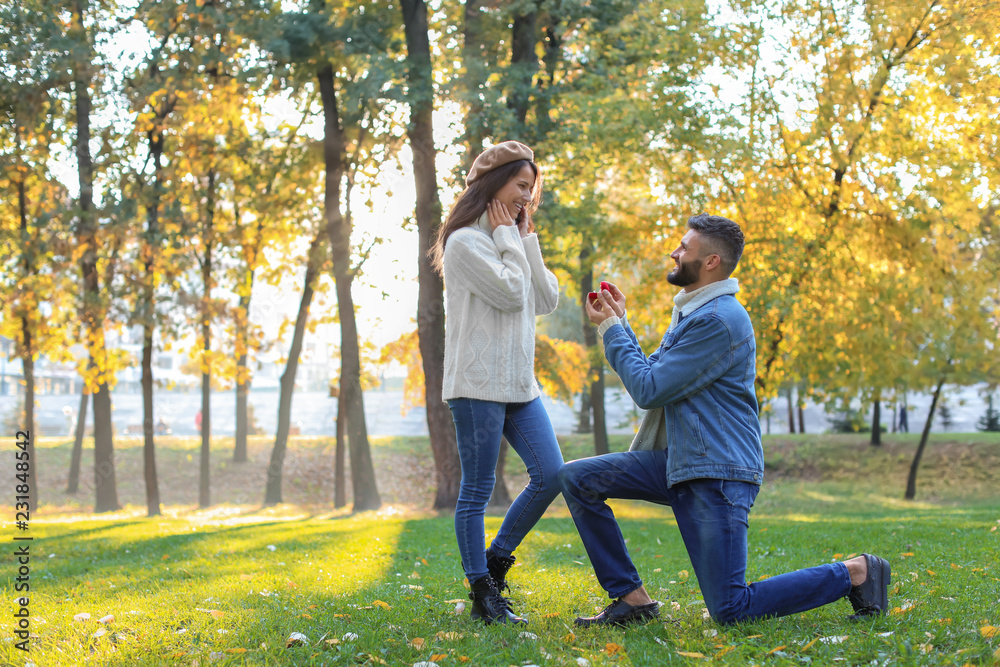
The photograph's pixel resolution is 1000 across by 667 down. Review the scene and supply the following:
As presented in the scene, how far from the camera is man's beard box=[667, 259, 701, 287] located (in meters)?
3.76

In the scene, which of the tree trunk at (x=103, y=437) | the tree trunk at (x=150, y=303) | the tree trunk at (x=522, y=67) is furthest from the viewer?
the tree trunk at (x=103, y=437)

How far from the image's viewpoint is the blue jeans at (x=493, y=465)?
372cm

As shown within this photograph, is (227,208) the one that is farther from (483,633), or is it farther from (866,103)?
(483,633)

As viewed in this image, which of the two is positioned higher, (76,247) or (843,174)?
(843,174)

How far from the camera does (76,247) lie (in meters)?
13.9

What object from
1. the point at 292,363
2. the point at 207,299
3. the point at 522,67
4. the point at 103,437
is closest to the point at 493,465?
the point at 522,67

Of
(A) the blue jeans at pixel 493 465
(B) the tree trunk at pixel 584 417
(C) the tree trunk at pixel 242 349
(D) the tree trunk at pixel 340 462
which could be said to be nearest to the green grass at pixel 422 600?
(A) the blue jeans at pixel 493 465

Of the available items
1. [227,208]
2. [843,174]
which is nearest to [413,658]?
[843,174]

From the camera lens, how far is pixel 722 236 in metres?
3.73

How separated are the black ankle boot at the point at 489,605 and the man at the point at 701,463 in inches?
13.0

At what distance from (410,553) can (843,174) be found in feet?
33.6

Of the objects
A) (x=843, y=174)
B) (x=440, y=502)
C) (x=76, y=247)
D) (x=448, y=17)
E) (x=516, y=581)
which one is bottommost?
(x=440, y=502)

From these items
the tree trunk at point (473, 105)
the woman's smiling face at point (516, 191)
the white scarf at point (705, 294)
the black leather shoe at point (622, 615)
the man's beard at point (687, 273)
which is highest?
the tree trunk at point (473, 105)

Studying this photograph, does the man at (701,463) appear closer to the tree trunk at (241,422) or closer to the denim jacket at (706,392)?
the denim jacket at (706,392)
